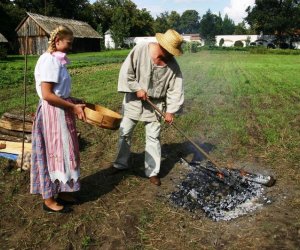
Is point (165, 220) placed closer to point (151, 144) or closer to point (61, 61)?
point (151, 144)

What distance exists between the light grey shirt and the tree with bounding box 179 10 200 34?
163 meters

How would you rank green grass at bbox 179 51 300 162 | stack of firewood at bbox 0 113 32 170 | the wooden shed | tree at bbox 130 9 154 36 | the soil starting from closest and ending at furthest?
the soil, stack of firewood at bbox 0 113 32 170, green grass at bbox 179 51 300 162, the wooden shed, tree at bbox 130 9 154 36

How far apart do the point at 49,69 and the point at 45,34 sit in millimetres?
39645

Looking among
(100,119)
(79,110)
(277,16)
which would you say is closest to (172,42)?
(100,119)

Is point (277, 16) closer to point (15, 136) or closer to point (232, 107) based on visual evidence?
point (232, 107)

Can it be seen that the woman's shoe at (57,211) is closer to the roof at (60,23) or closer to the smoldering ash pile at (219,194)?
the smoldering ash pile at (219,194)

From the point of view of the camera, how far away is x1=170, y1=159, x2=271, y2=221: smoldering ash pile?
13.9 ft

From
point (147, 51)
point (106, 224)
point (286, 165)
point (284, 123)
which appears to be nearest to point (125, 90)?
point (147, 51)

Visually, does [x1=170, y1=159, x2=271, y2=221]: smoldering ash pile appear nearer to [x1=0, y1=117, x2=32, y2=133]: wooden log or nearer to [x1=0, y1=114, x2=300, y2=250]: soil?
[x1=0, y1=114, x2=300, y2=250]: soil

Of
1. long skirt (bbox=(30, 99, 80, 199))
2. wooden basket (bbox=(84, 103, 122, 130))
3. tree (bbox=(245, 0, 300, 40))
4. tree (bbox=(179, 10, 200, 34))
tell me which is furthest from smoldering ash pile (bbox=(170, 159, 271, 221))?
tree (bbox=(179, 10, 200, 34))

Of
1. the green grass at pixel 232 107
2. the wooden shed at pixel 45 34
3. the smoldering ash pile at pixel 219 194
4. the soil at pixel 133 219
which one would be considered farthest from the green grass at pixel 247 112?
the wooden shed at pixel 45 34

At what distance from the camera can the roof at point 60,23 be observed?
40.0m

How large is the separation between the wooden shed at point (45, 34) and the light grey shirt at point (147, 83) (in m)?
35.4

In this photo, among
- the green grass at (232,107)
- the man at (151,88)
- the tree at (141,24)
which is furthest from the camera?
the tree at (141,24)
